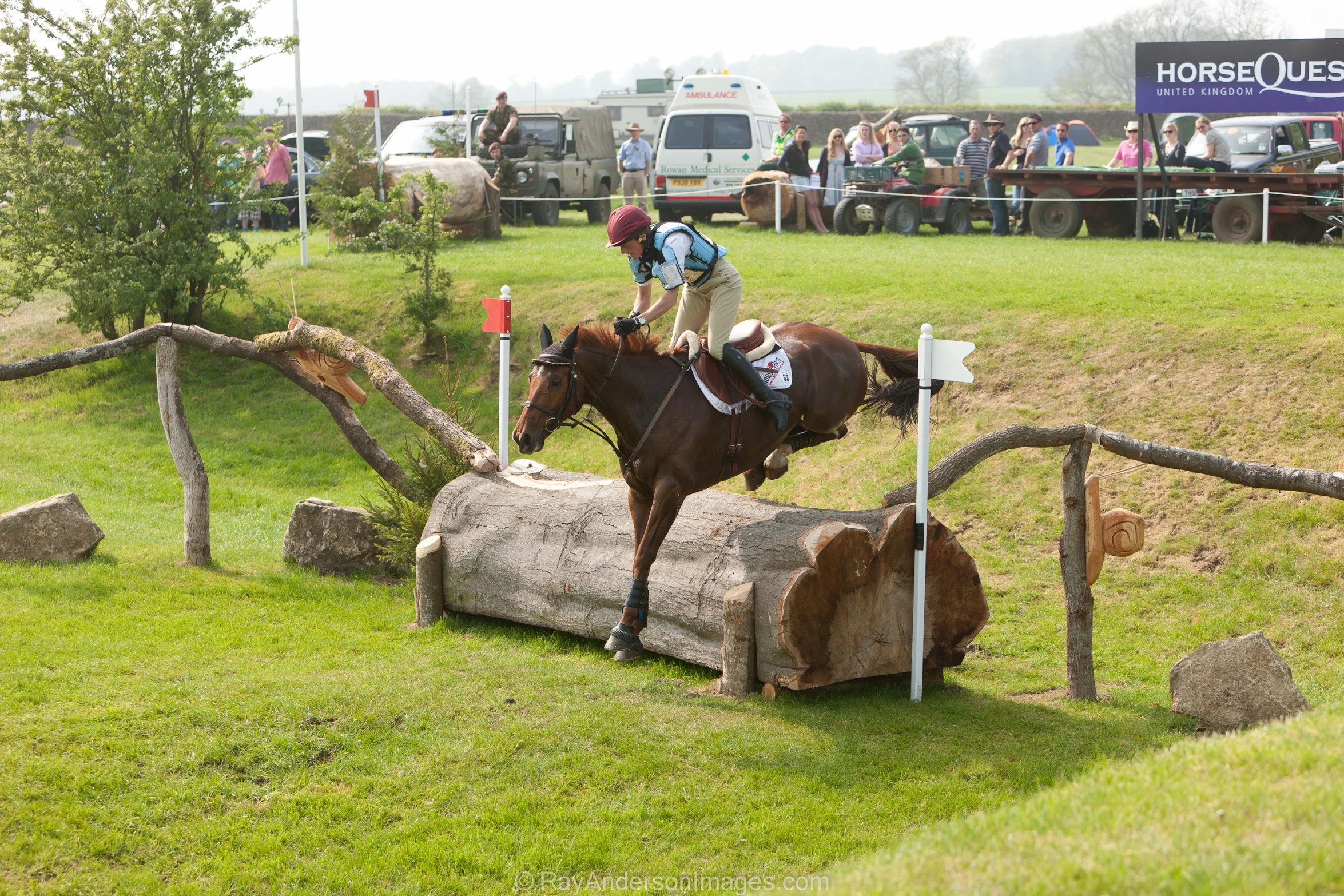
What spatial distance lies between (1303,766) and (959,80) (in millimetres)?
139772

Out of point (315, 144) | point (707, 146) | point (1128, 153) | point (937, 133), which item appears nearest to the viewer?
point (1128, 153)

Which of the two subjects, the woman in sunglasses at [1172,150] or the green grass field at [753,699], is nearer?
the green grass field at [753,699]

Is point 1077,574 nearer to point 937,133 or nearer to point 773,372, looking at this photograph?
point 773,372

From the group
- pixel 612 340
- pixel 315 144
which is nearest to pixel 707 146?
pixel 315 144

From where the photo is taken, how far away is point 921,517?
6.67m

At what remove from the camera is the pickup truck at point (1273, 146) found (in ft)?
63.4

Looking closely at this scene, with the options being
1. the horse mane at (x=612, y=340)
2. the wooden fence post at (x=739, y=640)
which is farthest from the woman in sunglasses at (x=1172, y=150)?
the wooden fence post at (x=739, y=640)

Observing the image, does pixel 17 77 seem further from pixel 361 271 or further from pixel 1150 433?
pixel 1150 433

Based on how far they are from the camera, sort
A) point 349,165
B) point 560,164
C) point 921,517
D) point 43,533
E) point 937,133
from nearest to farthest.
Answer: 1. point 921,517
2. point 43,533
3. point 349,165
4. point 560,164
5. point 937,133

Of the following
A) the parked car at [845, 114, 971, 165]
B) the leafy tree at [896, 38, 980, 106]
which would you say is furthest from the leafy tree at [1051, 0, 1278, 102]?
the parked car at [845, 114, 971, 165]

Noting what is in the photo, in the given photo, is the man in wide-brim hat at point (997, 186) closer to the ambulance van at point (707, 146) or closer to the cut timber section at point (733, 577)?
the ambulance van at point (707, 146)

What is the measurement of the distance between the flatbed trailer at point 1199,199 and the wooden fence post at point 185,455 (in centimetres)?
1454

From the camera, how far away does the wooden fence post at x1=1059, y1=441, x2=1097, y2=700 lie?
6918 millimetres

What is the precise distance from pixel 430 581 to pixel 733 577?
2.55 meters
